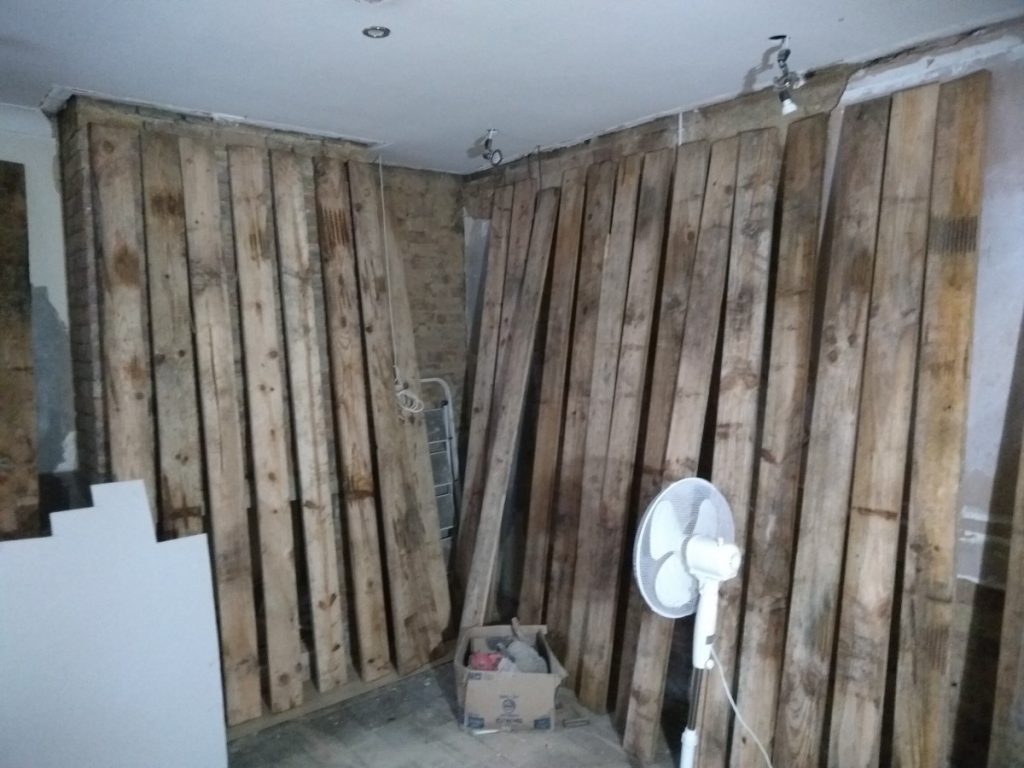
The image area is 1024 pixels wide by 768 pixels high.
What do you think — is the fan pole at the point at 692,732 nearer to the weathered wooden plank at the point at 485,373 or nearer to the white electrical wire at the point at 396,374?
the weathered wooden plank at the point at 485,373

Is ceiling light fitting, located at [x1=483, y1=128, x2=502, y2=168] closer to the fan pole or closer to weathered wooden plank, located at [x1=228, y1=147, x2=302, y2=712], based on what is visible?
weathered wooden plank, located at [x1=228, y1=147, x2=302, y2=712]

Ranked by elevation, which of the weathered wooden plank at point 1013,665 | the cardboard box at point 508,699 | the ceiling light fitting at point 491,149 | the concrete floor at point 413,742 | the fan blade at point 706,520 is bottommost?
the concrete floor at point 413,742

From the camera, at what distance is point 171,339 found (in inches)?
102

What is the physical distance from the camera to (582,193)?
118 inches

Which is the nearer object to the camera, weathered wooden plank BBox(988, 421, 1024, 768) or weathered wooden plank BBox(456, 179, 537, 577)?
weathered wooden plank BBox(988, 421, 1024, 768)

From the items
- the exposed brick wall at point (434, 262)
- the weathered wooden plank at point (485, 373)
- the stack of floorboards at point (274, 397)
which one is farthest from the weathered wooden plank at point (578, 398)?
the exposed brick wall at point (434, 262)

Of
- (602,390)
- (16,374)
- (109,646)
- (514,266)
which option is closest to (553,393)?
(602,390)

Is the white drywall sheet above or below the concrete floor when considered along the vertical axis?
above

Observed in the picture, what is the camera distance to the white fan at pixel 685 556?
198 cm

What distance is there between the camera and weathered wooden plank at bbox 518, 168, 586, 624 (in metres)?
3.01

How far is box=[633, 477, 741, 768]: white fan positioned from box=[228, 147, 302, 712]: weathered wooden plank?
1605mm

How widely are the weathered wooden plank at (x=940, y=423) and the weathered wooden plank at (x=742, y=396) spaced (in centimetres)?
51

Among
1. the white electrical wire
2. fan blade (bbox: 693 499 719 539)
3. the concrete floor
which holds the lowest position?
the concrete floor

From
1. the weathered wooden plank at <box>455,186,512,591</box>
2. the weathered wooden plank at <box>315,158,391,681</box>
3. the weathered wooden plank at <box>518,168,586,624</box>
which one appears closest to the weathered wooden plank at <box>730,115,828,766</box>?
the weathered wooden plank at <box>518,168,586,624</box>
